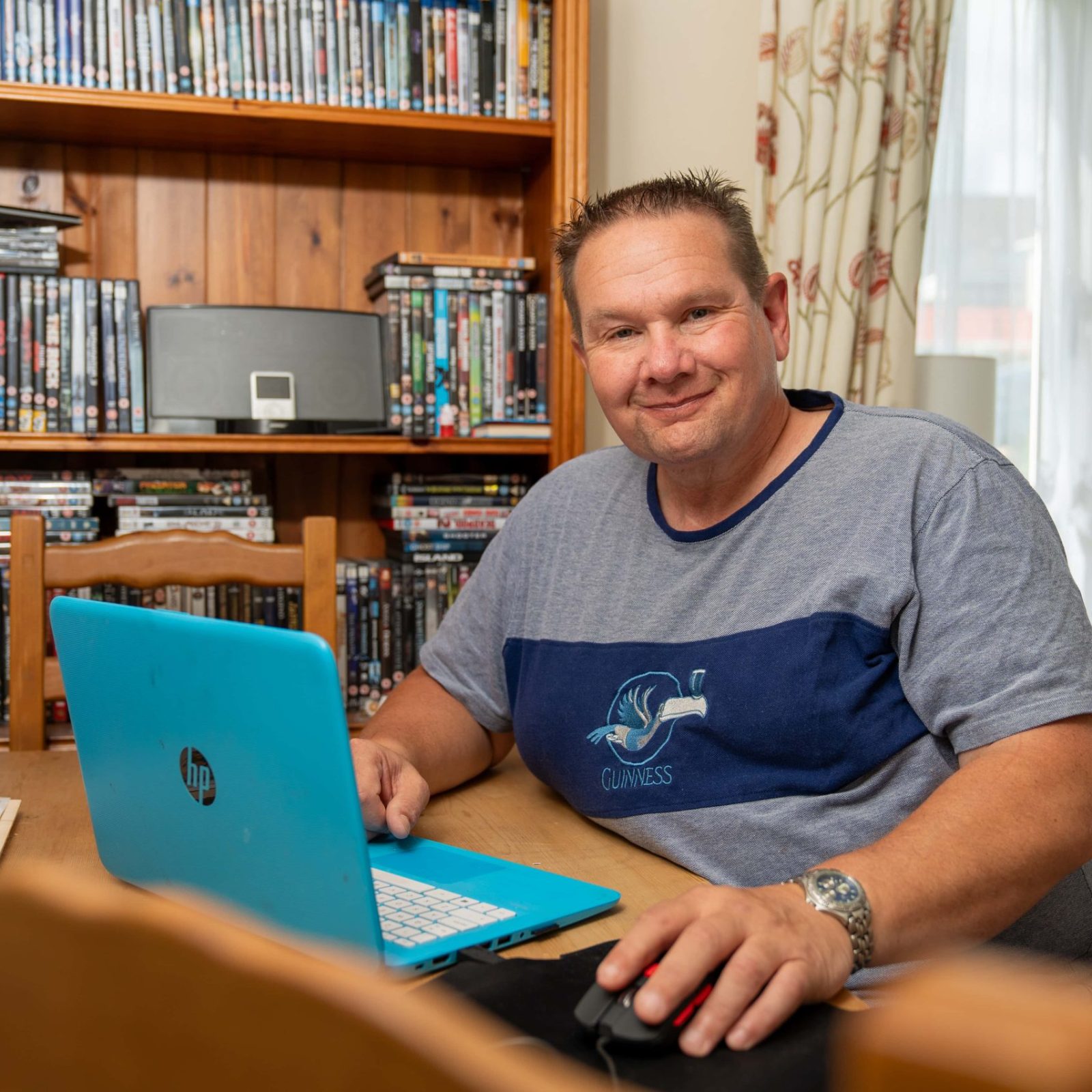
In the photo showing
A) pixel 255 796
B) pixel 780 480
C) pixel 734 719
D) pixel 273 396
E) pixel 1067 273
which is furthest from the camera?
pixel 1067 273

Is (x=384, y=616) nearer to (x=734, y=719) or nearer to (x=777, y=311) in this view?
(x=777, y=311)

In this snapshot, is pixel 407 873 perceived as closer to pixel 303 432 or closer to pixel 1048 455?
pixel 303 432

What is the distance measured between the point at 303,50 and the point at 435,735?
4.38ft

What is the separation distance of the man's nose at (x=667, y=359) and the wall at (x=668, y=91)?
1171mm

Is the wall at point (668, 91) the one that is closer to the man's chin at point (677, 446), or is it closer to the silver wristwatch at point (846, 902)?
the man's chin at point (677, 446)

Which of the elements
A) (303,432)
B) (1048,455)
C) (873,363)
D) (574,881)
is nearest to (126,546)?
(303,432)

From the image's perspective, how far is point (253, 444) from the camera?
206 centimetres

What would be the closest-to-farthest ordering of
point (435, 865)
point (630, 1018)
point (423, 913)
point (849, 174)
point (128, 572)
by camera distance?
point (630, 1018), point (423, 913), point (435, 865), point (128, 572), point (849, 174)

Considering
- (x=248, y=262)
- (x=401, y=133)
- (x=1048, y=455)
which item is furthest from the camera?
(x=1048, y=455)

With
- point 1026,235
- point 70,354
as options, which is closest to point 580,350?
point 70,354

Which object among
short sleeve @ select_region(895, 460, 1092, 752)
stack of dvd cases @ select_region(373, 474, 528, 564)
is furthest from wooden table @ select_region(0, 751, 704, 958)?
stack of dvd cases @ select_region(373, 474, 528, 564)

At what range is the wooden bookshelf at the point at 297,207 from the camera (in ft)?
6.70

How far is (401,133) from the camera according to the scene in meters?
2.10

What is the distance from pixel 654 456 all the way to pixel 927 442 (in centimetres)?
27
